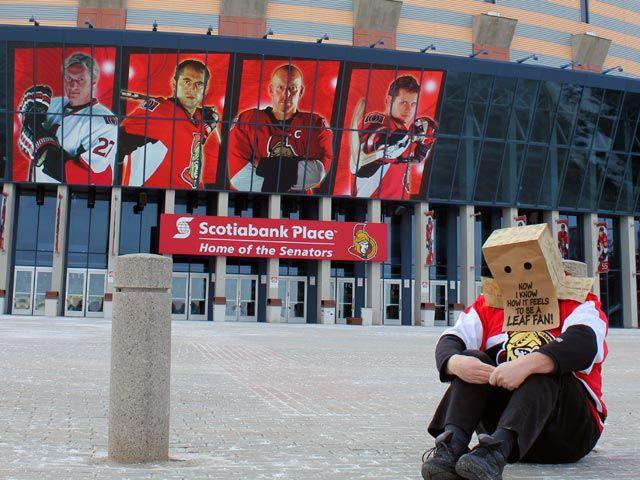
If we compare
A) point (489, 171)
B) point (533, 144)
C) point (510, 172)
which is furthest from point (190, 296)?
point (533, 144)

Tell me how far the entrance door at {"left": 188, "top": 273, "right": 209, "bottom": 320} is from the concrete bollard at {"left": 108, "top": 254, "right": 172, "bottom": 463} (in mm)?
32180

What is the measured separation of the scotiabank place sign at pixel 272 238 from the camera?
110 ft

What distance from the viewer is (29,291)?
34.6 metres

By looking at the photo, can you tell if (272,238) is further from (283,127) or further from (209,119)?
(209,119)

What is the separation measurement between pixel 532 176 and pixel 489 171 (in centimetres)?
252

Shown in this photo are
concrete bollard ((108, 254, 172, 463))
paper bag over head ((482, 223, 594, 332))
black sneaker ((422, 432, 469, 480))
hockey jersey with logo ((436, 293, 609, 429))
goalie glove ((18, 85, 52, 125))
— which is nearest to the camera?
black sneaker ((422, 432, 469, 480))

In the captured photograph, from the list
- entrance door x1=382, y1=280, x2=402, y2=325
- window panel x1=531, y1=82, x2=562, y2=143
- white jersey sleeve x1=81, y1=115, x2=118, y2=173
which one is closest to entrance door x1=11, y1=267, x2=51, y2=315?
white jersey sleeve x1=81, y1=115, x2=118, y2=173

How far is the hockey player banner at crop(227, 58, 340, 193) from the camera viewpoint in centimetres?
3259

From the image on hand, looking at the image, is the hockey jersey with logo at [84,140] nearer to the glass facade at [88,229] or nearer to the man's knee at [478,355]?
the glass facade at [88,229]

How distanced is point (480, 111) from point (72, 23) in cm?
1990

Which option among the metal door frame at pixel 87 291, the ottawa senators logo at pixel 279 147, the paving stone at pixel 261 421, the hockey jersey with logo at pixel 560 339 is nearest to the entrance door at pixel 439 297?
the ottawa senators logo at pixel 279 147

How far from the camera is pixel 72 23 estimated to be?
34000mm

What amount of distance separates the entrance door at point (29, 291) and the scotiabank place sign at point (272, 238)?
255 inches

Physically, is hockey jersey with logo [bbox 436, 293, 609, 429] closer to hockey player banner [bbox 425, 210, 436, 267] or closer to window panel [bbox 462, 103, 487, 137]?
hockey player banner [bbox 425, 210, 436, 267]
